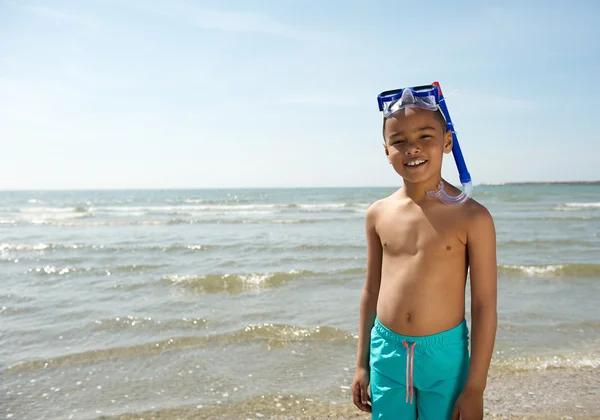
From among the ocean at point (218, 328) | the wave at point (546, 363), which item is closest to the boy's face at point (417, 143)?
the ocean at point (218, 328)

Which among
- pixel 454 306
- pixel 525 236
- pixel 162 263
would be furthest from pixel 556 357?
pixel 525 236

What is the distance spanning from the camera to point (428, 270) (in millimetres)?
2104

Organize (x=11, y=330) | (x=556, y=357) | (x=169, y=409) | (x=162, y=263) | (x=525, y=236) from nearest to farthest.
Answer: (x=169, y=409)
(x=556, y=357)
(x=11, y=330)
(x=162, y=263)
(x=525, y=236)

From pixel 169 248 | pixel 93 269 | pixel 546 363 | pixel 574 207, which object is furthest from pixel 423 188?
pixel 574 207

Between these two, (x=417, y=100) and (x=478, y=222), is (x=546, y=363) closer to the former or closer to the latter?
(x=478, y=222)

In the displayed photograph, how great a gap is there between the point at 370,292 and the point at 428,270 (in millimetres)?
412

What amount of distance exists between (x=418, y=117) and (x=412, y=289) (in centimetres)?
77

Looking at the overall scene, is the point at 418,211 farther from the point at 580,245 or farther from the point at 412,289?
the point at 580,245

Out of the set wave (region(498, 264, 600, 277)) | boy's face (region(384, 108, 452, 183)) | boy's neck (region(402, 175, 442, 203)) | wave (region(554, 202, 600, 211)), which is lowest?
wave (region(498, 264, 600, 277))

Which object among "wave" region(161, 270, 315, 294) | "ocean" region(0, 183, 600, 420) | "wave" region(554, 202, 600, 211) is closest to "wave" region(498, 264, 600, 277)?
"ocean" region(0, 183, 600, 420)

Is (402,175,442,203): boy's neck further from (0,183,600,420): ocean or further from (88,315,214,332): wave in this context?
(88,315,214,332): wave

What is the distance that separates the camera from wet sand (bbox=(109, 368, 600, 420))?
144 inches

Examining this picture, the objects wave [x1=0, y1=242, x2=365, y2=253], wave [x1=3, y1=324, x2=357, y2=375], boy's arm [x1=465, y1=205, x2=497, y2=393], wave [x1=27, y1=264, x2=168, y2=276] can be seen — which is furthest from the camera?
wave [x1=0, y1=242, x2=365, y2=253]

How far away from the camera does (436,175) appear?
2.20 metres
